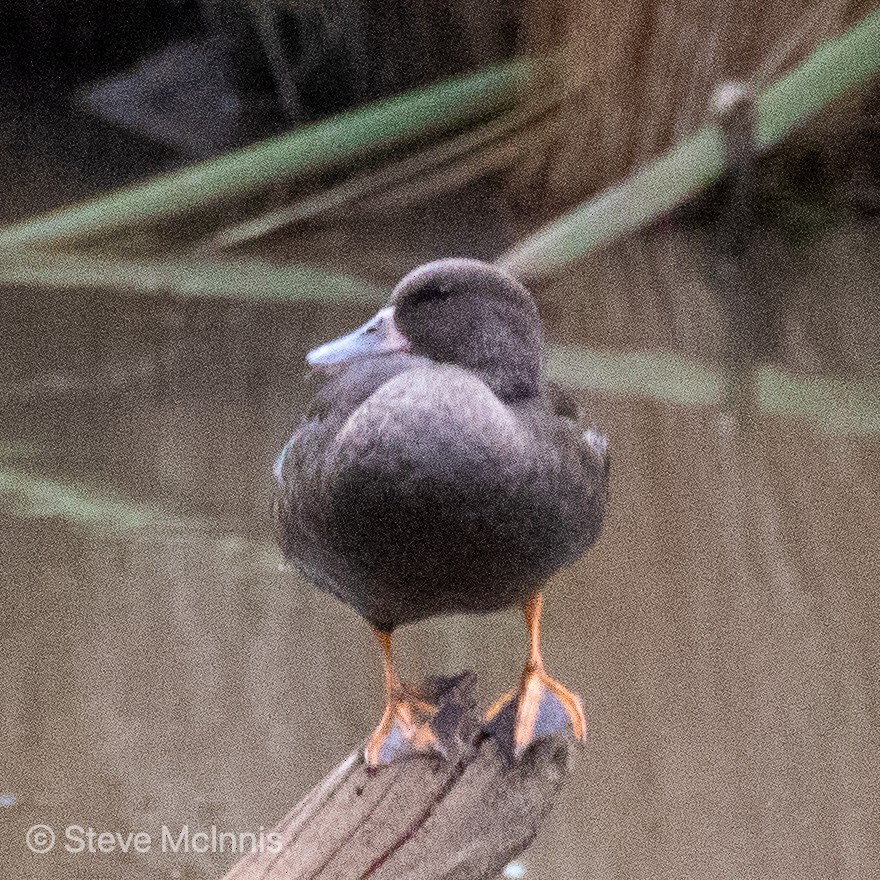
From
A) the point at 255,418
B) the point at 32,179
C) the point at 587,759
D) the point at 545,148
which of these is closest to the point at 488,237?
the point at 545,148

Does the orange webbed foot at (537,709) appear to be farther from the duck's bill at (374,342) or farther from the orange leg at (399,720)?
the duck's bill at (374,342)

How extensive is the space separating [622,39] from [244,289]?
0.65 meters

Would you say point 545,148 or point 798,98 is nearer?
point 798,98

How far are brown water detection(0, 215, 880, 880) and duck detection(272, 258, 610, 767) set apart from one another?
32cm

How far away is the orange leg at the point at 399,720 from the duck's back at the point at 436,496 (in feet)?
0.34

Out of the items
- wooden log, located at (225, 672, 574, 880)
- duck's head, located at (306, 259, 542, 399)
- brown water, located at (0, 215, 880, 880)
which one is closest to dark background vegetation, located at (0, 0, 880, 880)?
brown water, located at (0, 215, 880, 880)

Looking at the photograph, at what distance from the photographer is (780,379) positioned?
1.65m

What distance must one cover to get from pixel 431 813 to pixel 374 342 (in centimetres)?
35

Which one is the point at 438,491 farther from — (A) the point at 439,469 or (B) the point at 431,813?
(B) the point at 431,813

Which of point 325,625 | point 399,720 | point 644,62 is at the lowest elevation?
point 325,625

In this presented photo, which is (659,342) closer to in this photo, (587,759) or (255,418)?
(255,418)

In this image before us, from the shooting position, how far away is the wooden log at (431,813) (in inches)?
31.5
